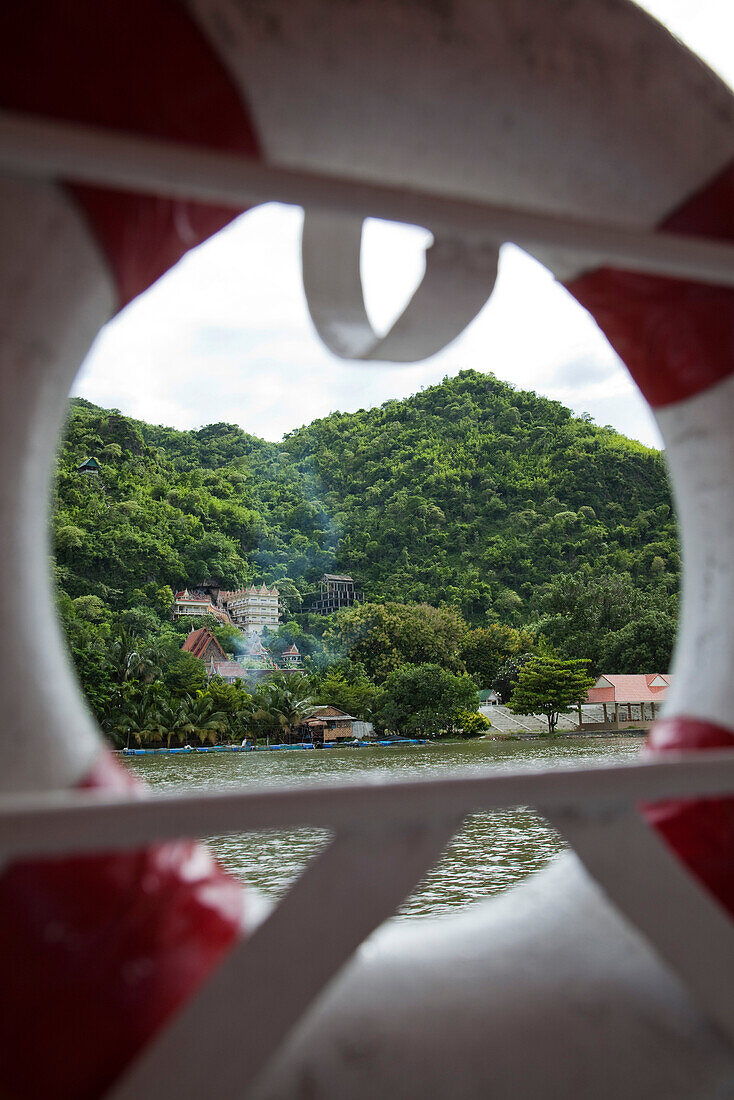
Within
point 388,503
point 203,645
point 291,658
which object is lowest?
point 291,658

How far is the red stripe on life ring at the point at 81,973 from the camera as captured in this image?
1.67 feet

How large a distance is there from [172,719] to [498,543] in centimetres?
1517

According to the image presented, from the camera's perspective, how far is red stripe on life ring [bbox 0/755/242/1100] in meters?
0.51

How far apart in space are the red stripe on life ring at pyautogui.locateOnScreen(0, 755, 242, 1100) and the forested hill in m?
27.2

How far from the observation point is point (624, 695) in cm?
2012

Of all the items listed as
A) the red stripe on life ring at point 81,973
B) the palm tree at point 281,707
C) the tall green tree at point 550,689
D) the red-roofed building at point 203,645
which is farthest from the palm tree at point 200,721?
the red stripe on life ring at point 81,973

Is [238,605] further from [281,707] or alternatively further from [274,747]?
[274,747]

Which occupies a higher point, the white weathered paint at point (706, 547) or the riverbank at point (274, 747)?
the white weathered paint at point (706, 547)

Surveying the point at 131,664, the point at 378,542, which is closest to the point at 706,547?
the point at 131,664

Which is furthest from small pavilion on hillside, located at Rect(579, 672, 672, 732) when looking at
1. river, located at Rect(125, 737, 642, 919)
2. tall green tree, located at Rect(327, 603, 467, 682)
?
tall green tree, located at Rect(327, 603, 467, 682)

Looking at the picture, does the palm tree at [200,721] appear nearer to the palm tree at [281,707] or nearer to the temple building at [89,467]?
the palm tree at [281,707]

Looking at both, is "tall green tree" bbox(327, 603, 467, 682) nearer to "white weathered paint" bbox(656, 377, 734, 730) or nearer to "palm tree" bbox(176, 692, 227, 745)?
"palm tree" bbox(176, 692, 227, 745)

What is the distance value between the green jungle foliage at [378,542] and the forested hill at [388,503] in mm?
75

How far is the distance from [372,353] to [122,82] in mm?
315
